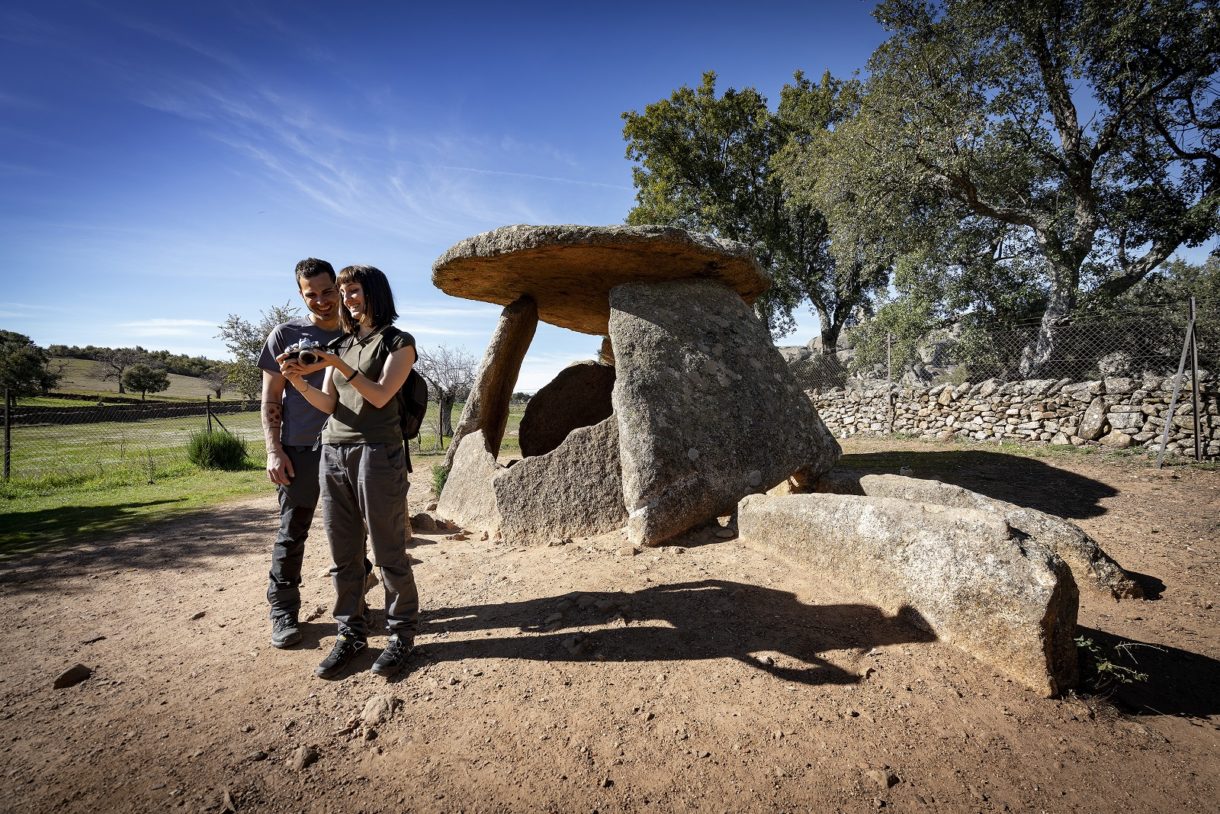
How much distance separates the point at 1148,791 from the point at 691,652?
176 cm

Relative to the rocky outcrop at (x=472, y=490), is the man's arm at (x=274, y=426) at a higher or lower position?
higher

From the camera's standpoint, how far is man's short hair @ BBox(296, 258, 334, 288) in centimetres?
311

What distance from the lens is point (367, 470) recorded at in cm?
261

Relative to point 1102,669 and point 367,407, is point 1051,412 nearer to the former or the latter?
point 1102,669

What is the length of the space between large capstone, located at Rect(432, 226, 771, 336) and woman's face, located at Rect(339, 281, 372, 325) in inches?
96.0

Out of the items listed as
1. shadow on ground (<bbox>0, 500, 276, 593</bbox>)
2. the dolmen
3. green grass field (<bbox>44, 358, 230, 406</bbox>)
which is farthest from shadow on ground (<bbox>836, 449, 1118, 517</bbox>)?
green grass field (<bbox>44, 358, 230, 406</bbox>)

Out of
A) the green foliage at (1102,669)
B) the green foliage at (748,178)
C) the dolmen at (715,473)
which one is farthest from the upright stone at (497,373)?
the green foliage at (748,178)

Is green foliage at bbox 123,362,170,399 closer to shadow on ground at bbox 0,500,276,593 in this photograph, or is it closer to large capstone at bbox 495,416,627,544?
shadow on ground at bbox 0,500,276,593

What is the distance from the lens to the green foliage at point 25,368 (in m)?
33.4

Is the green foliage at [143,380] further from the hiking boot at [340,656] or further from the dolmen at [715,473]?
the hiking boot at [340,656]

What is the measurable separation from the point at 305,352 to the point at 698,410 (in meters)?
3.33

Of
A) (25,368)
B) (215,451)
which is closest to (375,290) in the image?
(215,451)

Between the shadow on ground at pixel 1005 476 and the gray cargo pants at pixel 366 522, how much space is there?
17.9 feet

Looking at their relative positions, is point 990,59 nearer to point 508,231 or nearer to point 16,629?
point 508,231
